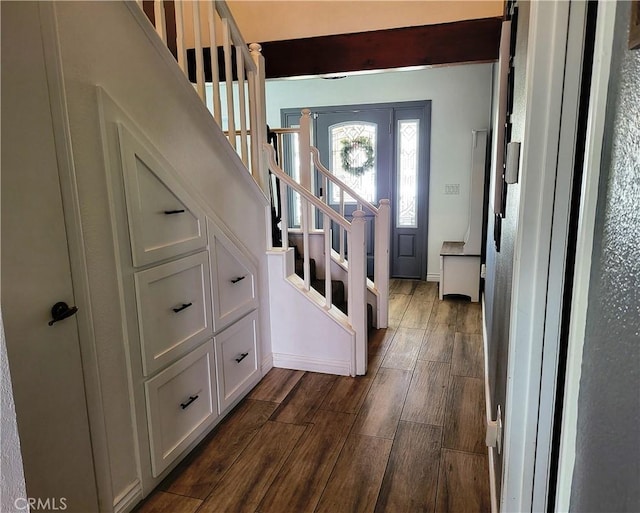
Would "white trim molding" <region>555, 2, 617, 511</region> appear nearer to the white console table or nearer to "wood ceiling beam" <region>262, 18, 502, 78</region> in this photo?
"wood ceiling beam" <region>262, 18, 502, 78</region>

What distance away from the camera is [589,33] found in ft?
3.01

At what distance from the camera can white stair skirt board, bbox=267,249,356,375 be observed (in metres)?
2.88

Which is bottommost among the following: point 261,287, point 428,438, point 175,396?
point 428,438

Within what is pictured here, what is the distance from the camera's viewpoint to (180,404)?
6.59ft

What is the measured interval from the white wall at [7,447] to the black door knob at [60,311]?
27.0 inches

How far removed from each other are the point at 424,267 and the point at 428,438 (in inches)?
134

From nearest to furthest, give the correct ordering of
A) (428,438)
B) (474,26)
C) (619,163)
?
(619,163) → (428,438) → (474,26)

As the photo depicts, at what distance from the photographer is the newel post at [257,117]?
9.12 feet

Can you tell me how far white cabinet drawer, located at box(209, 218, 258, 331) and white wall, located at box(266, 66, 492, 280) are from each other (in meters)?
3.16

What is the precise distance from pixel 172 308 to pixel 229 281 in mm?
504

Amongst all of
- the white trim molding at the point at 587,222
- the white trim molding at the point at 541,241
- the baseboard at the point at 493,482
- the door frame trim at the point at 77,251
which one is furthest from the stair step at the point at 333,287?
the white trim molding at the point at 587,222

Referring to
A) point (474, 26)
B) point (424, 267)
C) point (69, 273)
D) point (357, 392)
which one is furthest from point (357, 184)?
point (69, 273)

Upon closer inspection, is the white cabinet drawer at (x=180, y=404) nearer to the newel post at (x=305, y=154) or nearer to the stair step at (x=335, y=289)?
the stair step at (x=335, y=289)

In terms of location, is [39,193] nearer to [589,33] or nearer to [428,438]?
[589,33]
